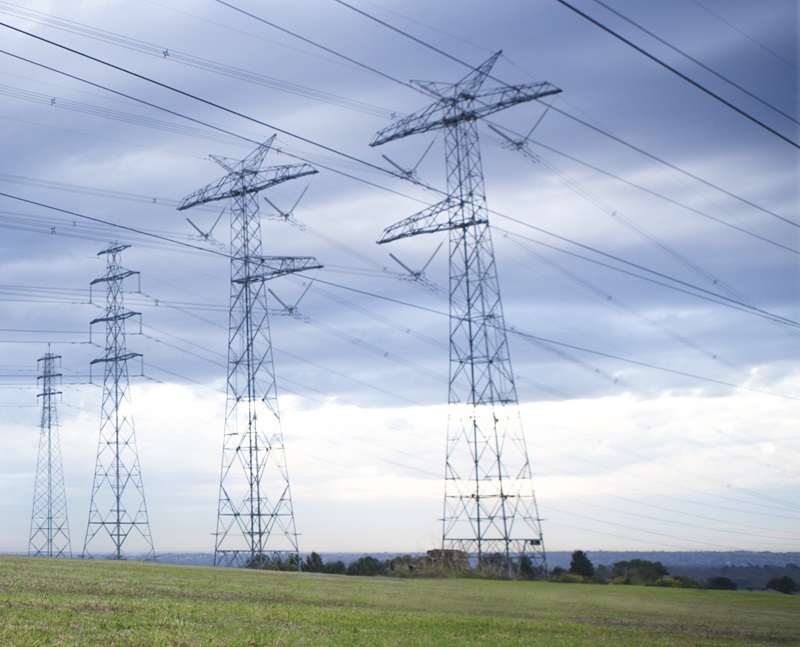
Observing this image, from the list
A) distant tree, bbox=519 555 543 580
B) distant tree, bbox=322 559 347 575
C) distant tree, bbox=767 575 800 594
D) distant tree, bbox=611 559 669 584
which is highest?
distant tree, bbox=519 555 543 580

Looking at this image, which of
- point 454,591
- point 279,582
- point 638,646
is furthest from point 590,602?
point 638,646

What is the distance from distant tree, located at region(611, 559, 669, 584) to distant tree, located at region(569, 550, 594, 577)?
76.2 inches

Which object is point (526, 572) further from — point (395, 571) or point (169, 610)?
point (169, 610)

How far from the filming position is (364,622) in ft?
81.6

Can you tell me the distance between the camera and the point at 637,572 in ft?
238

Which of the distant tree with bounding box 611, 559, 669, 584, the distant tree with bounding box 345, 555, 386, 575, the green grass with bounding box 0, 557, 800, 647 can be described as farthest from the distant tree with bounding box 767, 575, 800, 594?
the distant tree with bounding box 345, 555, 386, 575

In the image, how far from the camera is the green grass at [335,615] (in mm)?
18828

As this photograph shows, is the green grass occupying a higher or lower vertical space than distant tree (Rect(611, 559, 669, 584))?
higher

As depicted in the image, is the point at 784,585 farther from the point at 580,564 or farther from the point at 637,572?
the point at 580,564

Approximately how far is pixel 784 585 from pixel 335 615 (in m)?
58.8

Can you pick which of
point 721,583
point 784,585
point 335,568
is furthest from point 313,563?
point 784,585

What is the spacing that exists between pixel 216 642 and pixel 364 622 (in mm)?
7919

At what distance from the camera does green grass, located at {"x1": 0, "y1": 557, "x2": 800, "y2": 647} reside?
1883 centimetres

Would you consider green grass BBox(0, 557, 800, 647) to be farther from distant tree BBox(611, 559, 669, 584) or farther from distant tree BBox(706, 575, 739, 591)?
distant tree BBox(706, 575, 739, 591)
